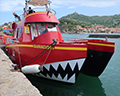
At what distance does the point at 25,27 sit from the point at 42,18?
1.38 metres

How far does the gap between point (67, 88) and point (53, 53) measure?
2.30 meters

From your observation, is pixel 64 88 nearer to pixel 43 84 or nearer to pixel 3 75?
pixel 43 84

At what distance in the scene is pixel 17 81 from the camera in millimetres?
4352

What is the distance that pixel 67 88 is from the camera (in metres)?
7.50

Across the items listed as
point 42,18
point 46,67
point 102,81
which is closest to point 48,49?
point 46,67

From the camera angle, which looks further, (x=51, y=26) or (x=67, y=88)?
(x=51, y=26)

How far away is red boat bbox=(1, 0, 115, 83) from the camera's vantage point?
6430mm

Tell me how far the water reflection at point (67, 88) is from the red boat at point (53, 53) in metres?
0.61

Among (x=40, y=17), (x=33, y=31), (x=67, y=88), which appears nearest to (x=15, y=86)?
(x=67, y=88)

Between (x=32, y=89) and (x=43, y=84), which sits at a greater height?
(x=32, y=89)

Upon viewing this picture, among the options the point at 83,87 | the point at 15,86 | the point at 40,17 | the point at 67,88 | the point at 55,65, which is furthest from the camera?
the point at 83,87

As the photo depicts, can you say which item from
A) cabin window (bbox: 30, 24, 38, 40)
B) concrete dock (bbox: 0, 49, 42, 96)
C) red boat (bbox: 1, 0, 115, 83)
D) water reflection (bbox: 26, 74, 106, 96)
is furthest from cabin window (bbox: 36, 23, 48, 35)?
concrete dock (bbox: 0, 49, 42, 96)

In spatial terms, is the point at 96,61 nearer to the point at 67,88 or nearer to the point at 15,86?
the point at 67,88

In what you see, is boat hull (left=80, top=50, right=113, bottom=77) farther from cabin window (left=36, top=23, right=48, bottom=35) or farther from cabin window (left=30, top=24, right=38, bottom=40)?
cabin window (left=30, top=24, right=38, bottom=40)
